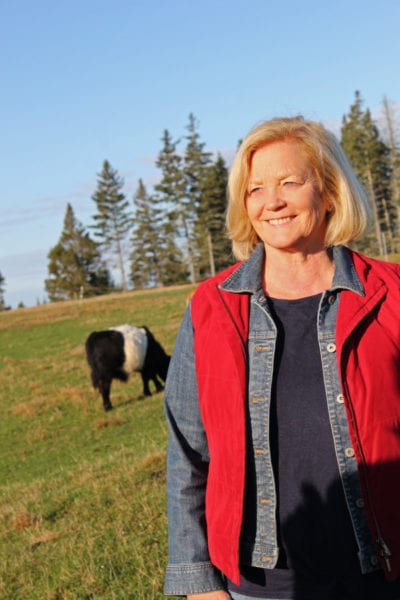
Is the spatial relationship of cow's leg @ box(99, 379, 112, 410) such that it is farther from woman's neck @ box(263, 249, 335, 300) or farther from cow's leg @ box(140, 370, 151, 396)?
woman's neck @ box(263, 249, 335, 300)

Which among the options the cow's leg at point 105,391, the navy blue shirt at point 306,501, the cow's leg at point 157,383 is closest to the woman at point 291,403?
the navy blue shirt at point 306,501

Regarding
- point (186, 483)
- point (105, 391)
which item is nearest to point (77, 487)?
point (186, 483)

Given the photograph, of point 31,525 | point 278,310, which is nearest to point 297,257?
point 278,310

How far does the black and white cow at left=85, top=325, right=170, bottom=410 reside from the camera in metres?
17.5

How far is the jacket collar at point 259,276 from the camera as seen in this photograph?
2.55 meters

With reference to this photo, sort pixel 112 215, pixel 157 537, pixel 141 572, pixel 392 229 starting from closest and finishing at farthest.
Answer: pixel 141 572, pixel 157 537, pixel 392 229, pixel 112 215

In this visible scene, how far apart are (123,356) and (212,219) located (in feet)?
138

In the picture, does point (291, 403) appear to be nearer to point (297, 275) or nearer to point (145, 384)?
point (297, 275)

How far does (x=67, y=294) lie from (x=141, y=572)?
2568 inches

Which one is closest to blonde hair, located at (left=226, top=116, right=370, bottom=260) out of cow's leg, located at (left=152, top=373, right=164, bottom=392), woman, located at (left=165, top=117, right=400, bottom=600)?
woman, located at (left=165, top=117, right=400, bottom=600)

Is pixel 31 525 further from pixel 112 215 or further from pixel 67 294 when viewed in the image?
pixel 112 215

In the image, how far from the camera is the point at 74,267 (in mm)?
68625

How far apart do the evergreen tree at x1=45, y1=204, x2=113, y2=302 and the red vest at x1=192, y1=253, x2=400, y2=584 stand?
65662mm

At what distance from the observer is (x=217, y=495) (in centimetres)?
249
